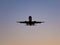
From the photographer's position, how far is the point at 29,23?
2250 inches

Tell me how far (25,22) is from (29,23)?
1.37 m

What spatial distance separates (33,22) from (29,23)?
1271 mm

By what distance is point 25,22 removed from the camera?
57875 mm

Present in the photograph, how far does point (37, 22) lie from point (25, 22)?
4495 millimetres

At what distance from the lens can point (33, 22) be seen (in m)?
57.7

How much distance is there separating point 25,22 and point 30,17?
3.42 meters

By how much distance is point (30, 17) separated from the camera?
55062 mm

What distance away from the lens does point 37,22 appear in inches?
2391

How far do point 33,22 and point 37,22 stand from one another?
3.27 metres

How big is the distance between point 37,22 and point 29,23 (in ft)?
14.0

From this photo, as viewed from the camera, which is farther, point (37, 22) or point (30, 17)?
point (37, 22)

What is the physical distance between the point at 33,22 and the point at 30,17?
3066mm
